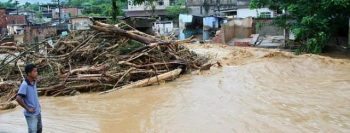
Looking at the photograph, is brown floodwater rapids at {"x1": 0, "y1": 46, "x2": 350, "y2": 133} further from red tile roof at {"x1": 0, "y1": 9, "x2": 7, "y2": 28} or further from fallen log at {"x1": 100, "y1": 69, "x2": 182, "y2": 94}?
red tile roof at {"x1": 0, "y1": 9, "x2": 7, "y2": 28}

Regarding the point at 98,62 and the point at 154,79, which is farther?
the point at 98,62

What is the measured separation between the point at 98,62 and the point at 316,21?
401 inches

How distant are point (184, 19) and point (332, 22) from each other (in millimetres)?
17773

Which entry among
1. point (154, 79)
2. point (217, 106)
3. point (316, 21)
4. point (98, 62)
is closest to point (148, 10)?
point (316, 21)

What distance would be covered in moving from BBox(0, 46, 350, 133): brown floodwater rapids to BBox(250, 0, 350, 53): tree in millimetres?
4074

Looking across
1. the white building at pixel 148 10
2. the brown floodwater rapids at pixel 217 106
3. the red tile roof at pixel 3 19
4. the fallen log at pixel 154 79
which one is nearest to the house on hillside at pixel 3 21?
the red tile roof at pixel 3 19

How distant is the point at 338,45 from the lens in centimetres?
2078

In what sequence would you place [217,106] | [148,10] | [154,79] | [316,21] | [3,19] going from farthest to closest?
[148,10] < [3,19] < [316,21] < [154,79] < [217,106]

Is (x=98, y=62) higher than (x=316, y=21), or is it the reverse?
(x=316, y=21)

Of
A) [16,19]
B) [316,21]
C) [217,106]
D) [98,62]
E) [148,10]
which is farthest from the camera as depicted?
[148,10]

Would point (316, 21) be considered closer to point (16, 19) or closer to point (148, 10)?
point (148, 10)

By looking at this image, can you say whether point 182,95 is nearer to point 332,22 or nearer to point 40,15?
point 332,22

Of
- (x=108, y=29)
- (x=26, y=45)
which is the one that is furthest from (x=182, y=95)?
(x=26, y=45)

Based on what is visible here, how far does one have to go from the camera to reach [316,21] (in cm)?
1925
